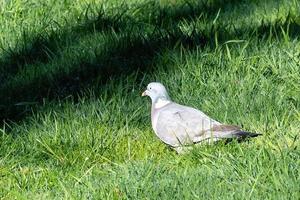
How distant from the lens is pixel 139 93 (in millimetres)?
5363

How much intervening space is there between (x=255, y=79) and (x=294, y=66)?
0.82 ft

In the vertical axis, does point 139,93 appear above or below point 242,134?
below

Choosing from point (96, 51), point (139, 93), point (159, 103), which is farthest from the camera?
point (96, 51)

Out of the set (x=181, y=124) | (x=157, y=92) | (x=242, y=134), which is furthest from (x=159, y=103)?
(x=242, y=134)

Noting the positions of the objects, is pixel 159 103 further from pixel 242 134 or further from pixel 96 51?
pixel 96 51

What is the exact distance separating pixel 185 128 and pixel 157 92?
42 centimetres

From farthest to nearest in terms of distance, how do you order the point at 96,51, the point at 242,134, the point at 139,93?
the point at 96,51, the point at 139,93, the point at 242,134

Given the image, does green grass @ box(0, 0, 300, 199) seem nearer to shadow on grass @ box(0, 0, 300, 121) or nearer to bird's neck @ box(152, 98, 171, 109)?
shadow on grass @ box(0, 0, 300, 121)

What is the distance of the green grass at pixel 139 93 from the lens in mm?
4008

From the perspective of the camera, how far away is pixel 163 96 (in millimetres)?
4945

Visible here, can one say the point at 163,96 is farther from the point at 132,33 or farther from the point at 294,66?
the point at 132,33

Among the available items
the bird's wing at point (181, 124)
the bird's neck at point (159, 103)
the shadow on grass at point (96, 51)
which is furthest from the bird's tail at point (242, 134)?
the shadow on grass at point (96, 51)

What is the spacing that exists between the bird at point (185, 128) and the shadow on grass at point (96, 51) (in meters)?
0.83

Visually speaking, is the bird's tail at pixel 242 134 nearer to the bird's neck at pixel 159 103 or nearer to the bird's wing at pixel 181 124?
the bird's wing at pixel 181 124
